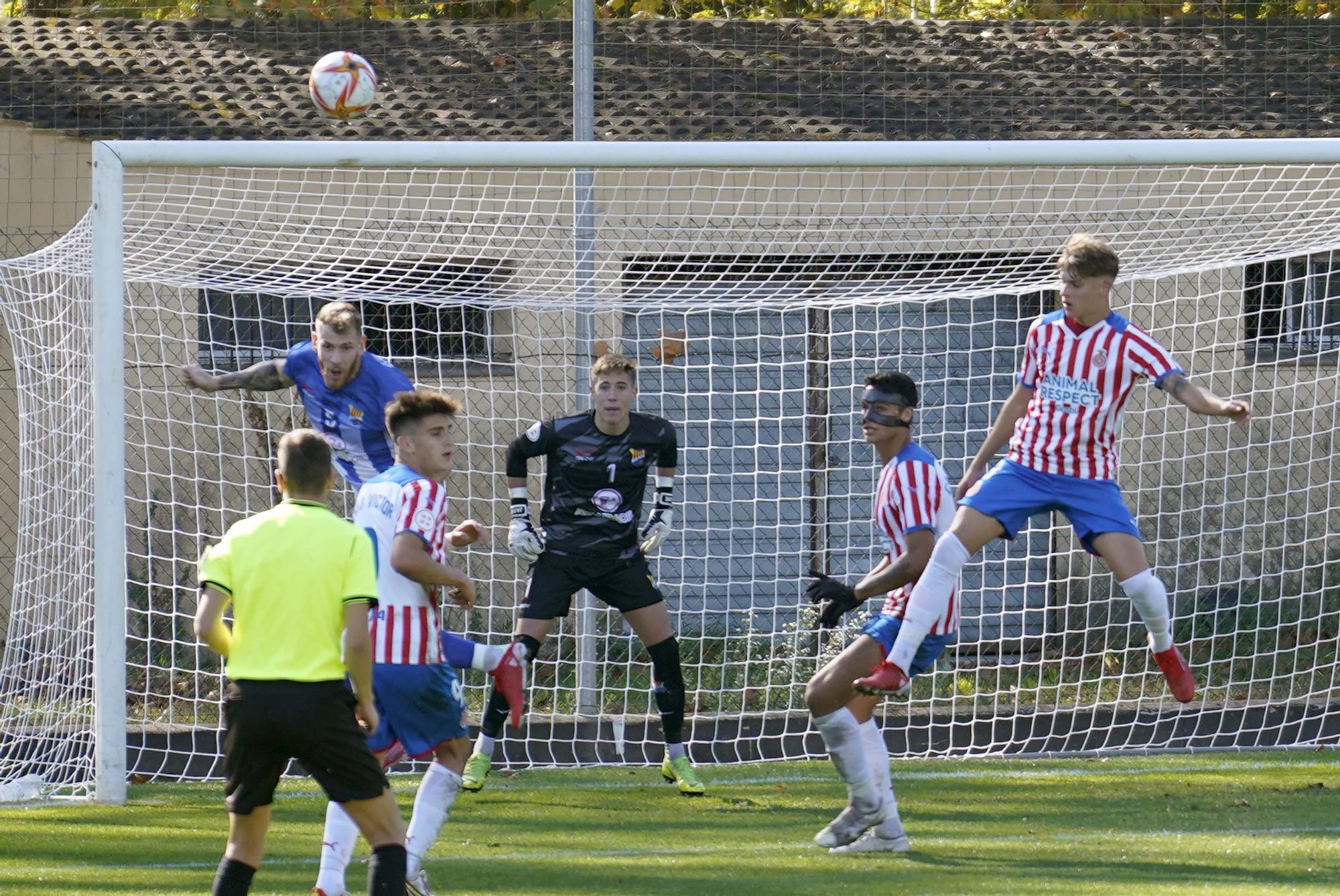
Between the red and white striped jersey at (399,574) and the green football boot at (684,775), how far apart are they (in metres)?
2.29

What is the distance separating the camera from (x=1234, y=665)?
371 inches

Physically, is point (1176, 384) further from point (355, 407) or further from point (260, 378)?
point (260, 378)

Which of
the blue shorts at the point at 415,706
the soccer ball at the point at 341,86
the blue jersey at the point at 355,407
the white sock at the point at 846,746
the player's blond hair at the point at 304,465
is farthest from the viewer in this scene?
the soccer ball at the point at 341,86

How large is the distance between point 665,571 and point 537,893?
17.3ft

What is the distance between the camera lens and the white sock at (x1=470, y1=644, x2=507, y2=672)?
16.4ft

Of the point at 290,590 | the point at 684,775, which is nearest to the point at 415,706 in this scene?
the point at 290,590

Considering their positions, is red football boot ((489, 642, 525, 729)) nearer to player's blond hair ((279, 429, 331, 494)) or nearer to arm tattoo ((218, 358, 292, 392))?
player's blond hair ((279, 429, 331, 494))

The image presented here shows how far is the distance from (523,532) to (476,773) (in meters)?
1.06

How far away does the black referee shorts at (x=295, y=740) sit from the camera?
4.11 meters

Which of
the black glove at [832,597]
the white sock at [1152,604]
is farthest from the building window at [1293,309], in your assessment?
the black glove at [832,597]

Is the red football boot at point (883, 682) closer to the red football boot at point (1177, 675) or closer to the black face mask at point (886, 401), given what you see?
the black face mask at point (886, 401)

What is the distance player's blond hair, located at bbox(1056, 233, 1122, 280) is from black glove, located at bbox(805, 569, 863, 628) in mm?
1354

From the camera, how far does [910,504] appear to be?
18.3ft

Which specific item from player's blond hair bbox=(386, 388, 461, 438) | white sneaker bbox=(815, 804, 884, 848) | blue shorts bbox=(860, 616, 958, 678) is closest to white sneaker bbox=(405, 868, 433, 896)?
player's blond hair bbox=(386, 388, 461, 438)
